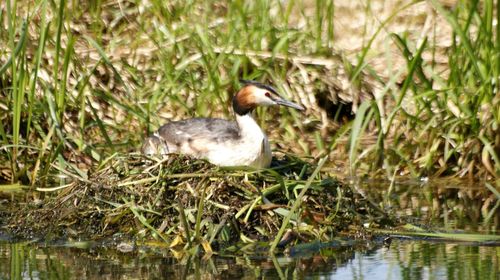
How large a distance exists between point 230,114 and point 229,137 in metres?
1.69

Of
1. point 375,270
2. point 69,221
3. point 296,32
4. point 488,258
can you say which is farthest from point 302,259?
point 296,32

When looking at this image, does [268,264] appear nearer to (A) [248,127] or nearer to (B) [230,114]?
(A) [248,127]

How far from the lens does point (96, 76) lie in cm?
977

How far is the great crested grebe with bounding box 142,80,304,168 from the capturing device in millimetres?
7477

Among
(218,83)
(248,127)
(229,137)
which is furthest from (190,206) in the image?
(218,83)

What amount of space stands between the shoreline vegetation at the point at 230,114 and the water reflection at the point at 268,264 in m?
0.22

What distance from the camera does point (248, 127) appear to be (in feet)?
25.2

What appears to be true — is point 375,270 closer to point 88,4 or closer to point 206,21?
point 206,21

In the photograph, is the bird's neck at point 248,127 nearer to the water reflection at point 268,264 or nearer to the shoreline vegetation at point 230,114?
the shoreline vegetation at point 230,114

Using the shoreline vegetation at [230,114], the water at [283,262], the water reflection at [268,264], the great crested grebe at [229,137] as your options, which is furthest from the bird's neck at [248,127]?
the water reflection at [268,264]

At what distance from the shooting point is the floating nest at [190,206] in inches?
249

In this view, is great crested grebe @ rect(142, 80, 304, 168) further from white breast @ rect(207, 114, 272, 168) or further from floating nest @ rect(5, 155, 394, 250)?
floating nest @ rect(5, 155, 394, 250)

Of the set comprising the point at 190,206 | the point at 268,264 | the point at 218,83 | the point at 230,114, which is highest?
the point at 218,83

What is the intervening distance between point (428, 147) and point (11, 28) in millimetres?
2818
